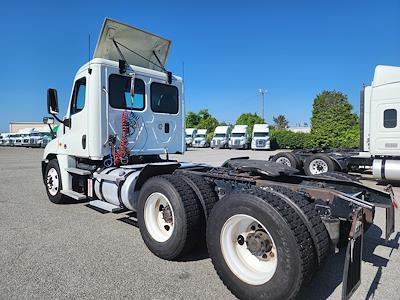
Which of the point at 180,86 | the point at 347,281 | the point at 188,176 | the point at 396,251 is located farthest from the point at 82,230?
the point at 396,251

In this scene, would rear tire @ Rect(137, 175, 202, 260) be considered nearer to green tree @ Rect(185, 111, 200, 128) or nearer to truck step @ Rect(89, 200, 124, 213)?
truck step @ Rect(89, 200, 124, 213)

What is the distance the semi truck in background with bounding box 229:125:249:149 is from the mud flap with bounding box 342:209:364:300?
35.4 metres

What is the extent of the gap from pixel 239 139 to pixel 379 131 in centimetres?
2795

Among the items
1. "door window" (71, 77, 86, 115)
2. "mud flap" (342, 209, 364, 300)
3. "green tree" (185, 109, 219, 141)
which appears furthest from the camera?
"green tree" (185, 109, 219, 141)

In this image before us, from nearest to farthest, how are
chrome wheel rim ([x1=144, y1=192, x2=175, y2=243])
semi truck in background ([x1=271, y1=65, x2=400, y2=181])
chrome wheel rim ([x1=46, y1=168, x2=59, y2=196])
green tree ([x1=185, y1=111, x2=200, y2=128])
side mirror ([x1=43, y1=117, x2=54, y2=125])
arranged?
chrome wheel rim ([x1=144, y1=192, x2=175, y2=243])
side mirror ([x1=43, y1=117, x2=54, y2=125])
chrome wheel rim ([x1=46, y1=168, x2=59, y2=196])
semi truck in background ([x1=271, y1=65, x2=400, y2=181])
green tree ([x1=185, y1=111, x2=200, y2=128])

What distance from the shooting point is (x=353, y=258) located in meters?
2.98

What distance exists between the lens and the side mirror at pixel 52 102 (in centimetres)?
664

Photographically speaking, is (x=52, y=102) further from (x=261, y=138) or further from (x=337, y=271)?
(x=261, y=138)

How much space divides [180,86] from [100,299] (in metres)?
5.04

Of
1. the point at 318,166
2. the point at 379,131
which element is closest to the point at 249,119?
the point at 318,166

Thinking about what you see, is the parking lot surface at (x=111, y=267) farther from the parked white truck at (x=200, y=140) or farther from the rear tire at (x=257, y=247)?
the parked white truck at (x=200, y=140)

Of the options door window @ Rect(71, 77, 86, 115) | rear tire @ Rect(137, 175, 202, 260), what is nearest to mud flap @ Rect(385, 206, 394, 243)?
rear tire @ Rect(137, 175, 202, 260)

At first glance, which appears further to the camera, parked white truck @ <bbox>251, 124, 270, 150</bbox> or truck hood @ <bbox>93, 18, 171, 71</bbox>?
parked white truck @ <bbox>251, 124, 270, 150</bbox>

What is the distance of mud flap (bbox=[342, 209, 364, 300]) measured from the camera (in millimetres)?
2829
